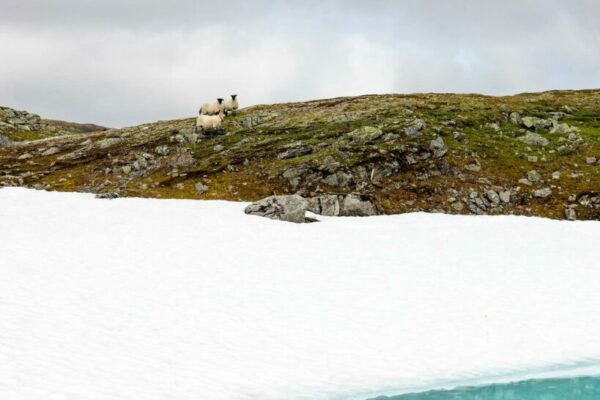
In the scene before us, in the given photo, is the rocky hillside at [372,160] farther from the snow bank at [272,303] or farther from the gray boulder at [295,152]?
the snow bank at [272,303]

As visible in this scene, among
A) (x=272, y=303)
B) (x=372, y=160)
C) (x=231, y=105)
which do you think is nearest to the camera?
(x=272, y=303)

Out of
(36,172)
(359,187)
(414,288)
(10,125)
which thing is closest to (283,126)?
(359,187)

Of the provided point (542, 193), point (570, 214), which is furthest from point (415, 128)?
point (570, 214)

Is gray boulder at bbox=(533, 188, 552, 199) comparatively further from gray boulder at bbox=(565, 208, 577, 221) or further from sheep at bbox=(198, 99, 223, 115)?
Answer: sheep at bbox=(198, 99, 223, 115)

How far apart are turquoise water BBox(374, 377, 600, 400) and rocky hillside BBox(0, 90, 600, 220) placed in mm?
22008

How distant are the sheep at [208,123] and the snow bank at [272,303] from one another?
28.5 meters

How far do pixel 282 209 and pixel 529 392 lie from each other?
17844mm

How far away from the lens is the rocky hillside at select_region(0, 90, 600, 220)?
142 feet

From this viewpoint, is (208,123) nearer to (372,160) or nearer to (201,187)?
(201,187)

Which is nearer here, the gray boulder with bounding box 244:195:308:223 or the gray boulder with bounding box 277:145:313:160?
the gray boulder with bounding box 244:195:308:223

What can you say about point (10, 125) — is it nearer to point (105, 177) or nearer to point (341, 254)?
point (105, 177)

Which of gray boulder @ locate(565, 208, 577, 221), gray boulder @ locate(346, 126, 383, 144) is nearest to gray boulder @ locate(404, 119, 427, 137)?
gray boulder @ locate(346, 126, 383, 144)

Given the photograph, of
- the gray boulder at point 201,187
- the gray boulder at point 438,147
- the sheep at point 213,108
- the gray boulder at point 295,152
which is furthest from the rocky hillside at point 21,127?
the gray boulder at point 438,147

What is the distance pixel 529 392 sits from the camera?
578 inches
